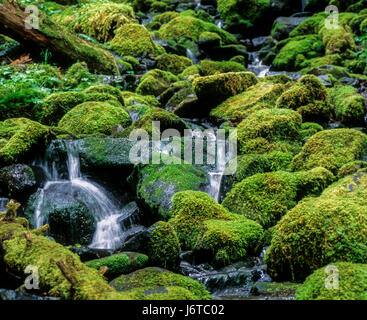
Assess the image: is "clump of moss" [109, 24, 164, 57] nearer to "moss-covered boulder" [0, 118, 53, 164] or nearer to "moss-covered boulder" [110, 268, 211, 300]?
"moss-covered boulder" [0, 118, 53, 164]

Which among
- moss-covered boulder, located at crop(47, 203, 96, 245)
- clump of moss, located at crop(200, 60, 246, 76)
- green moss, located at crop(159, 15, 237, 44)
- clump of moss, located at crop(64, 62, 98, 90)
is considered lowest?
moss-covered boulder, located at crop(47, 203, 96, 245)

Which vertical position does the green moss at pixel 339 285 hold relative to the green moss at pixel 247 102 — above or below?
below

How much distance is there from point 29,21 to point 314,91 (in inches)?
311

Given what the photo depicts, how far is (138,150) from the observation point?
6164 mm

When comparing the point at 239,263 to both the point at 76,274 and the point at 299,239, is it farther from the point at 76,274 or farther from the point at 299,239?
the point at 76,274

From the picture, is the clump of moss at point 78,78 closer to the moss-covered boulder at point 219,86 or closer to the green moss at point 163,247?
the moss-covered boulder at point 219,86

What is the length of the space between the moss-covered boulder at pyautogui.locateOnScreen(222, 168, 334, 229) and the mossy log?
7.94 meters

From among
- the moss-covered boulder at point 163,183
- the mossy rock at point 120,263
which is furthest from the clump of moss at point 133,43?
the mossy rock at point 120,263

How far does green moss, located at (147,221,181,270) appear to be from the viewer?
3830 mm

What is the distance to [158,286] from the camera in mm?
3070

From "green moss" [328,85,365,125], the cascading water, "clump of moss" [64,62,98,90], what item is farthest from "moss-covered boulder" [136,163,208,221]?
"clump of moss" [64,62,98,90]

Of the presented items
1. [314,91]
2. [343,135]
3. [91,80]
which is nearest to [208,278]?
[343,135]

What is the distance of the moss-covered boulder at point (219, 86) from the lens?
9078 mm

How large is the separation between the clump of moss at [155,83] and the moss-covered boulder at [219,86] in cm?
229
